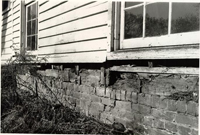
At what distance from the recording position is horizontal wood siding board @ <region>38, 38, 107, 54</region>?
296 cm

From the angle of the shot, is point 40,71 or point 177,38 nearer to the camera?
point 177,38

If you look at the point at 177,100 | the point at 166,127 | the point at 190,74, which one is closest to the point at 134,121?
the point at 166,127

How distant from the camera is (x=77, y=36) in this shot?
134 inches

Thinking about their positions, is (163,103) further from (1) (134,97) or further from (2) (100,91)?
(2) (100,91)

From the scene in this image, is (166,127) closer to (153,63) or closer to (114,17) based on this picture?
(153,63)

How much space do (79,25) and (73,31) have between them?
0.19m

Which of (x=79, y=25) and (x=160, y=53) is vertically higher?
(x=79, y=25)

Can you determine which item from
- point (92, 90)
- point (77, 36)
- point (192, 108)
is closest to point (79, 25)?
point (77, 36)

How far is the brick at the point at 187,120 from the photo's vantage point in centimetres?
193

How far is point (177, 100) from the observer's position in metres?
2.08

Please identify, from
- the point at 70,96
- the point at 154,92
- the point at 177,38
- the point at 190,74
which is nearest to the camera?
the point at 190,74

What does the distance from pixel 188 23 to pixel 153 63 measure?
1.72ft

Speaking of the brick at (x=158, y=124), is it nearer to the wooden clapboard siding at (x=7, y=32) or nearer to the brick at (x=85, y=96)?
the brick at (x=85, y=96)

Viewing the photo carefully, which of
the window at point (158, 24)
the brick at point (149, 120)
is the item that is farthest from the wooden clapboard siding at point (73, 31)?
the brick at point (149, 120)
